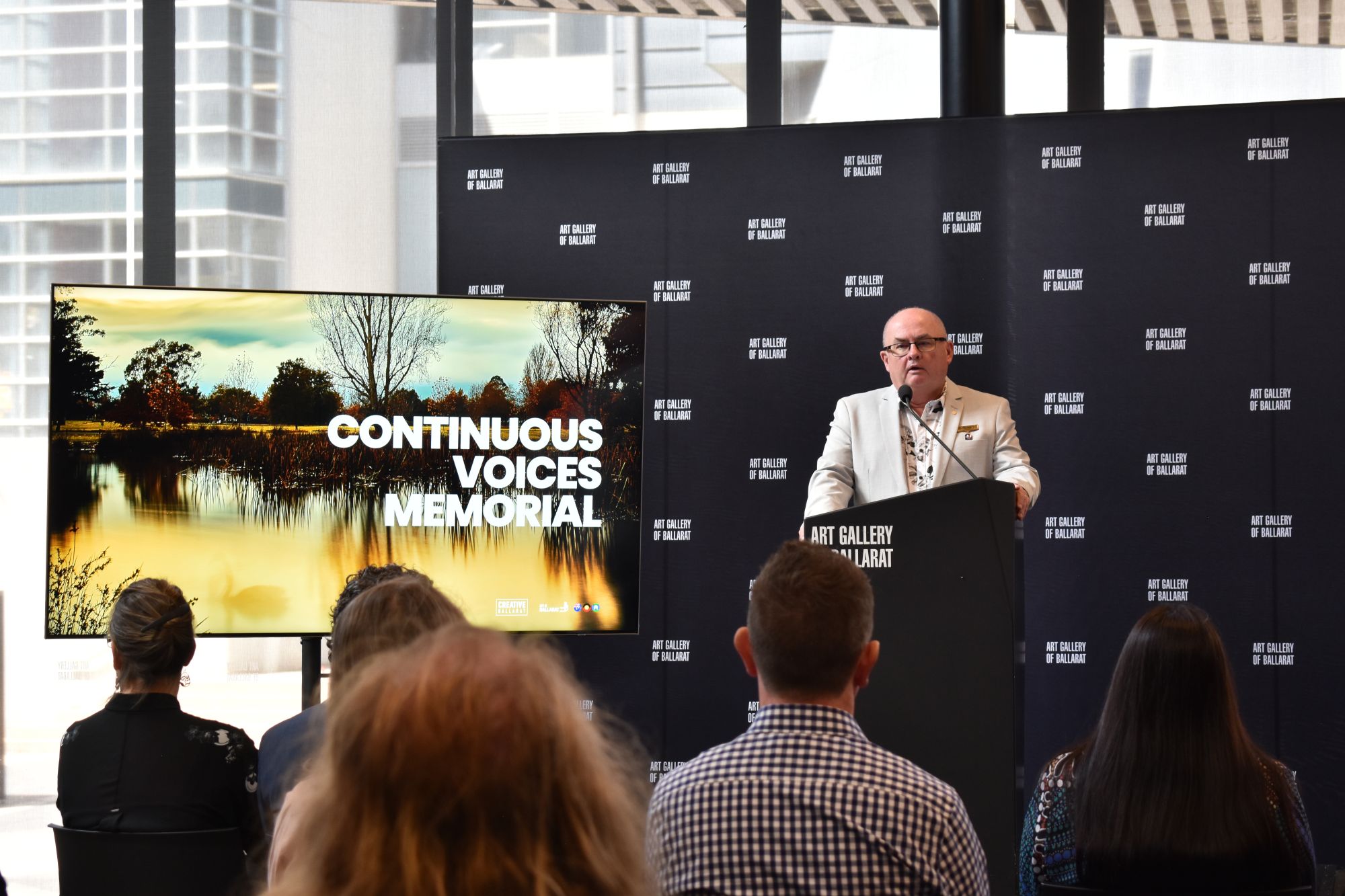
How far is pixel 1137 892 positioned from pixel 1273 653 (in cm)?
284

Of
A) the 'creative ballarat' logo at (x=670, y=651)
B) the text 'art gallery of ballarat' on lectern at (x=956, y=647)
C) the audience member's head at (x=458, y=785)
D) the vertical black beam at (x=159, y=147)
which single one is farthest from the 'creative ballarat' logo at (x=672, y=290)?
the audience member's head at (x=458, y=785)

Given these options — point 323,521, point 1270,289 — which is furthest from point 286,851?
point 1270,289

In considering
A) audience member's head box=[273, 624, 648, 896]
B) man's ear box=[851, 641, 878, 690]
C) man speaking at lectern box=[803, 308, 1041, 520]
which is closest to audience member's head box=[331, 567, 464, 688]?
man's ear box=[851, 641, 878, 690]

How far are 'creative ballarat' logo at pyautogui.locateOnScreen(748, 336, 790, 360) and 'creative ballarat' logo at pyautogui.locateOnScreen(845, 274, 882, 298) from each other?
11.9 inches

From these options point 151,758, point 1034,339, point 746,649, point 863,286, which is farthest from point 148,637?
point 1034,339

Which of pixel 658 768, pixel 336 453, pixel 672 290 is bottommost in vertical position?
pixel 658 768

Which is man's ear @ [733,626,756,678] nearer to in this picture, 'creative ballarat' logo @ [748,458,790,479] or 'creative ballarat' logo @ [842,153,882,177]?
'creative ballarat' logo @ [748,458,790,479]

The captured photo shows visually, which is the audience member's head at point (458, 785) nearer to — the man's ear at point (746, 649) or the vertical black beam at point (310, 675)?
the man's ear at point (746, 649)

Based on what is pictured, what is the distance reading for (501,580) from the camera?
14.3ft

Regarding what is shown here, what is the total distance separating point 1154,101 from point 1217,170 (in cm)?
52

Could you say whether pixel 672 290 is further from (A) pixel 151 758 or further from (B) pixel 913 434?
(A) pixel 151 758

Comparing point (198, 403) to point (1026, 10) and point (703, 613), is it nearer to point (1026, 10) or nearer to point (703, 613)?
point (703, 613)

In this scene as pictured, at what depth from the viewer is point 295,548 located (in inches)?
164

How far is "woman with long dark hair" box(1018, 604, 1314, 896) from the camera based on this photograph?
197cm
